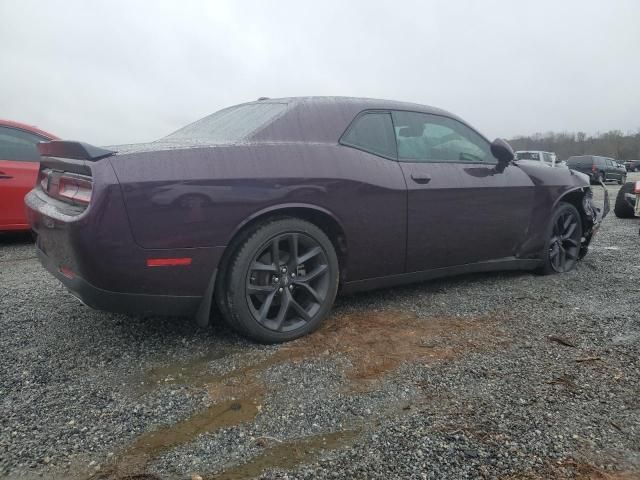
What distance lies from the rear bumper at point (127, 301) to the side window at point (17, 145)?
3.75m

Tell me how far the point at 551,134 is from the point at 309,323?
2309 inches

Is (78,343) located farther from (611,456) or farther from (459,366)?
(611,456)

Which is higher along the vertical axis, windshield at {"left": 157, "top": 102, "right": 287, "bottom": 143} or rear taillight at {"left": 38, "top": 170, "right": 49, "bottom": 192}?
windshield at {"left": 157, "top": 102, "right": 287, "bottom": 143}

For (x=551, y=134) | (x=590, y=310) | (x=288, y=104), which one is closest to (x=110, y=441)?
(x=288, y=104)

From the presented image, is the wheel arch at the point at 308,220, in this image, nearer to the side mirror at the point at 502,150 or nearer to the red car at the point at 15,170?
the side mirror at the point at 502,150

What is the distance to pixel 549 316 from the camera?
323 centimetres

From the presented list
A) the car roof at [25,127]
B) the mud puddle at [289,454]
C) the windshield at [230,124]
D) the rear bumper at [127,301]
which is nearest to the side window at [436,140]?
the windshield at [230,124]

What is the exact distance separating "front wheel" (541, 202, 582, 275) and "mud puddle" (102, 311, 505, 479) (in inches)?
60.2

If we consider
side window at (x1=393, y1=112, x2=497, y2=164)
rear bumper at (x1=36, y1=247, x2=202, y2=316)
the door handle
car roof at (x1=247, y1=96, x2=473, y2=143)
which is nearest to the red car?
rear bumper at (x1=36, y1=247, x2=202, y2=316)

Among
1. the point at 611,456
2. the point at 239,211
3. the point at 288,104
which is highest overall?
the point at 288,104

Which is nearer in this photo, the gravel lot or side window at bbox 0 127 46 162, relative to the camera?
the gravel lot

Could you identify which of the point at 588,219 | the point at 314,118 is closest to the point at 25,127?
the point at 314,118

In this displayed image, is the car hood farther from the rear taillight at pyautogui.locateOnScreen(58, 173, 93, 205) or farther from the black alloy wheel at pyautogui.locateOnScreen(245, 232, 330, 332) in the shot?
the rear taillight at pyautogui.locateOnScreen(58, 173, 93, 205)

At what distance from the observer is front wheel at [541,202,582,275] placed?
429cm
